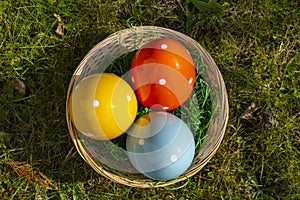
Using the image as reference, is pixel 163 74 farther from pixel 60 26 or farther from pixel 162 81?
pixel 60 26

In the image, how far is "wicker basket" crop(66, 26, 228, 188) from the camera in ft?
6.64

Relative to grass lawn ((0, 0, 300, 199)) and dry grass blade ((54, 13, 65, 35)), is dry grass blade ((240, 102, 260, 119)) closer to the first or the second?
grass lawn ((0, 0, 300, 199))

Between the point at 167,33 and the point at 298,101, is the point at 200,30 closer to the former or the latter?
the point at 167,33

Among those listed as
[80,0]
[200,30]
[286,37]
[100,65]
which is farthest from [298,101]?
[80,0]

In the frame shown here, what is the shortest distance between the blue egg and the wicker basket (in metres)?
0.08

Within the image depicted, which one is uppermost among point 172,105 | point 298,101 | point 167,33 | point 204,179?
point 167,33

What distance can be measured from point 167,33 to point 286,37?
520 millimetres

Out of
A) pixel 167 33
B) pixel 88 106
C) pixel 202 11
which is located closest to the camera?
pixel 88 106

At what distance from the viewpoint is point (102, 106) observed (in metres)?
1.89

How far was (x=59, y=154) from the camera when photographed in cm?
220

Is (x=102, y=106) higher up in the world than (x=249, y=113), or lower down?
higher up

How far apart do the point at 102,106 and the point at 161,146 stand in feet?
0.76

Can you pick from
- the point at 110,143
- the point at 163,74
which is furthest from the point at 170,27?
the point at 110,143

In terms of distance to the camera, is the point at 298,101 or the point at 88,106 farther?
the point at 298,101
